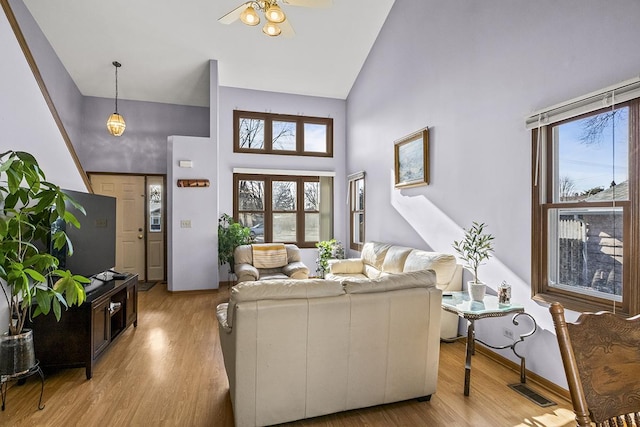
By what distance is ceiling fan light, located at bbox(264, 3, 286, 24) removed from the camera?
279 cm

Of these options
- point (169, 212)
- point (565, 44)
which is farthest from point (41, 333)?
point (565, 44)

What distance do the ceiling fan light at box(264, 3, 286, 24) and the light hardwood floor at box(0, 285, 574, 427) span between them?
299cm

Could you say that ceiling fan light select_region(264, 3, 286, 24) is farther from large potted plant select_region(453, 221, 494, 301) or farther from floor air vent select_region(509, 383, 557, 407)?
floor air vent select_region(509, 383, 557, 407)

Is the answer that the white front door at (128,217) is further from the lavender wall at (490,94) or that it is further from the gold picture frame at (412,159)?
the gold picture frame at (412,159)

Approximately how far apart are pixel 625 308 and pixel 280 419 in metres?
2.26

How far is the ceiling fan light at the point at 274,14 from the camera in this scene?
9.16ft

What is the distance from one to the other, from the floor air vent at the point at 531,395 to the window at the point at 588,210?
2.22ft

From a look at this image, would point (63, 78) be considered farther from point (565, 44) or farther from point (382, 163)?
point (565, 44)

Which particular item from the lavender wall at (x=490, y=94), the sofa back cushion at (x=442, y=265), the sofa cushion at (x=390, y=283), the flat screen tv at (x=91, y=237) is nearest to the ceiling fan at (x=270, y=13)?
the lavender wall at (x=490, y=94)

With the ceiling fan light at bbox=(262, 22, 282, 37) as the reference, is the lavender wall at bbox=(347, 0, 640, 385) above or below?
below

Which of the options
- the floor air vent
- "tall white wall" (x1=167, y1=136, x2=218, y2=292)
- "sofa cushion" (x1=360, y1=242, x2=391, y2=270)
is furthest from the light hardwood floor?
"tall white wall" (x1=167, y1=136, x2=218, y2=292)

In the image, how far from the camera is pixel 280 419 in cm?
201

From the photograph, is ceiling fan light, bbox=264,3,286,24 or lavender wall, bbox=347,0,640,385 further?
ceiling fan light, bbox=264,3,286,24

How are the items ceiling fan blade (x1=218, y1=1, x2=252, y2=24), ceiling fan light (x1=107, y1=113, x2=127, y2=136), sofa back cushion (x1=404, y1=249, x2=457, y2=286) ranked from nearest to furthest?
1. ceiling fan blade (x1=218, y1=1, x2=252, y2=24)
2. sofa back cushion (x1=404, y1=249, x2=457, y2=286)
3. ceiling fan light (x1=107, y1=113, x2=127, y2=136)
